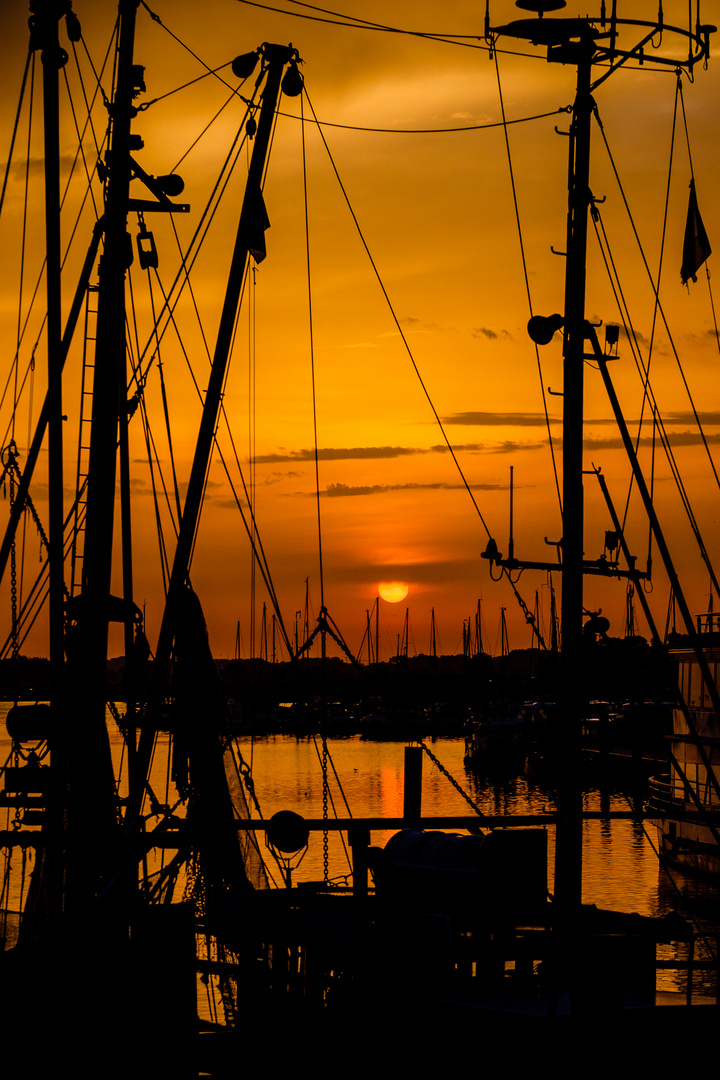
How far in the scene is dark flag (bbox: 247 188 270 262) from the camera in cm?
2469

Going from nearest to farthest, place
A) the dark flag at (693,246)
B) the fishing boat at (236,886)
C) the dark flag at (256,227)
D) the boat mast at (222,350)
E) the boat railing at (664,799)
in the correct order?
the fishing boat at (236,886) < the boat mast at (222,350) < the dark flag at (256,227) < the dark flag at (693,246) < the boat railing at (664,799)

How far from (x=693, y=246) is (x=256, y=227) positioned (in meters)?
9.23

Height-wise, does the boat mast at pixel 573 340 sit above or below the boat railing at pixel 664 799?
above

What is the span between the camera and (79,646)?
20.4 meters

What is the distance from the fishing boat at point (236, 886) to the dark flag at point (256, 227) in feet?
0.21

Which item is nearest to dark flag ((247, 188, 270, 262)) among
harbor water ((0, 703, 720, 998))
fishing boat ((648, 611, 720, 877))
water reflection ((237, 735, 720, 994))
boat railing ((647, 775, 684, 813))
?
harbor water ((0, 703, 720, 998))

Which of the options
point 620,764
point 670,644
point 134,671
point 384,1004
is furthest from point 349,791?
point 384,1004

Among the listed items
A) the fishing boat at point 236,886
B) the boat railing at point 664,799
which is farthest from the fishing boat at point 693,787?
the fishing boat at point 236,886

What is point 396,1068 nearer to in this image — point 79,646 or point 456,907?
point 456,907

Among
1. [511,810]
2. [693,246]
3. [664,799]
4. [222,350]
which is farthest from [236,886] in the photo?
[511,810]

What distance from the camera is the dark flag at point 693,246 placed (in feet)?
85.1

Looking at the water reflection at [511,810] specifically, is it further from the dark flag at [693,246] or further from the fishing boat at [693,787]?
the dark flag at [693,246]

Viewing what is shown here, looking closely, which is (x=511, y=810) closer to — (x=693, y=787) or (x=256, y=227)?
(x=693, y=787)

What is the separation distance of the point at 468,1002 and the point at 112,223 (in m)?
14.0
